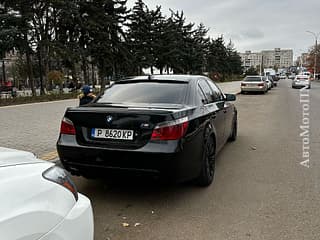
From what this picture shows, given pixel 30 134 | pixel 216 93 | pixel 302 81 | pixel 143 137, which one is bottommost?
pixel 30 134

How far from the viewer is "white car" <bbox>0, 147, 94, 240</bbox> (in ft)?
5.06

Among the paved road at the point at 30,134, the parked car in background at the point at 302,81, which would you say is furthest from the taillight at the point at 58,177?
the parked car in background at the point at 302,81

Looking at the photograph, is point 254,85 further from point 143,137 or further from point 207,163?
point 143,137

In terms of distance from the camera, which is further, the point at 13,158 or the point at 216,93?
the point at 216,93

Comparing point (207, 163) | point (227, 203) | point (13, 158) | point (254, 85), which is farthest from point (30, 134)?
point (254, 85)

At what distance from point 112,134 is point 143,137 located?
391 millimetres

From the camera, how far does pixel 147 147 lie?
3.46 meters

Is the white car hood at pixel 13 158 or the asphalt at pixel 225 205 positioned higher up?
the white car hood at pixel 13 158

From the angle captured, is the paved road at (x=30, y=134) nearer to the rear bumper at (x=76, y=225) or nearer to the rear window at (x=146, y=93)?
the rear window at (x=146, y=93)

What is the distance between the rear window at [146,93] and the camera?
13.9ft

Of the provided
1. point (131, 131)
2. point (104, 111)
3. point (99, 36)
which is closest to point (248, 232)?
point (131, 131)

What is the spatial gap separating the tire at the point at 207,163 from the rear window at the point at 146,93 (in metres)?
0.67

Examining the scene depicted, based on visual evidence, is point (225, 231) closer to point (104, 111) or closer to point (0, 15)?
point (104, 111)

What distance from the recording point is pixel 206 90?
5.06 meters
